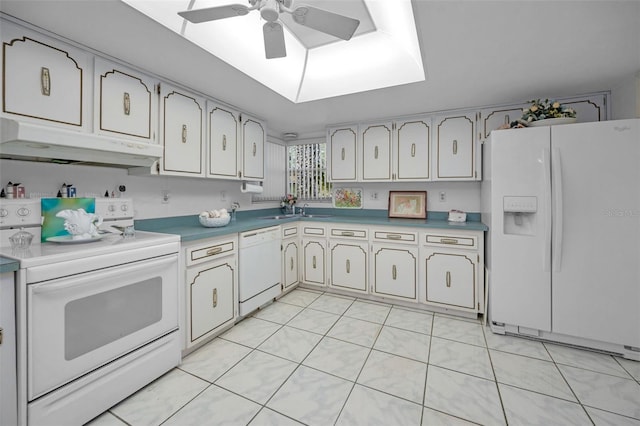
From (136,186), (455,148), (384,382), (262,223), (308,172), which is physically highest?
(455,148)

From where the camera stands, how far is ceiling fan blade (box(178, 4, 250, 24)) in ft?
4.14

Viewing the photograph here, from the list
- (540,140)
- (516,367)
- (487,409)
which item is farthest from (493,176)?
(487,409)

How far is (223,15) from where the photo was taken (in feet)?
4.33

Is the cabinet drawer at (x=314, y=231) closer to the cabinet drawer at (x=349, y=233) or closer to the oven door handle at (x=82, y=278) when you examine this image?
the cabinet drawer at (x=349, y=233)

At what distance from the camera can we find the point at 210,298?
2.23 metres

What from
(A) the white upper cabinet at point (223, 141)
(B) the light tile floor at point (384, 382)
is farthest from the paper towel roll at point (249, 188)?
(B) the light tile floor at point (384, 382)

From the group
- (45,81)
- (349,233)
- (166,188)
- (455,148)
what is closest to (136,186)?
(166,188)

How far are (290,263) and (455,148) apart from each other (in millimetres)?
2380

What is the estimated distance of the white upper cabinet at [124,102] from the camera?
182 centimetres

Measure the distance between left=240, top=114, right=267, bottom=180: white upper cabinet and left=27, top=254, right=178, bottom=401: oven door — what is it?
5.00 feet

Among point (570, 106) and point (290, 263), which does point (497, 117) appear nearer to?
point (570, 106)

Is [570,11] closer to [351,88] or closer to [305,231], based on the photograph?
[351,88]

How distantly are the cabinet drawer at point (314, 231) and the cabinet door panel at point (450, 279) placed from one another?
125 cm

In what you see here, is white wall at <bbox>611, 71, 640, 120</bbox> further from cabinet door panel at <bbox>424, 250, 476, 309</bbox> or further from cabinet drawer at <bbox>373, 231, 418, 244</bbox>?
cabinet drawer at <bbox>373, 231, 418, 244</bbox>
